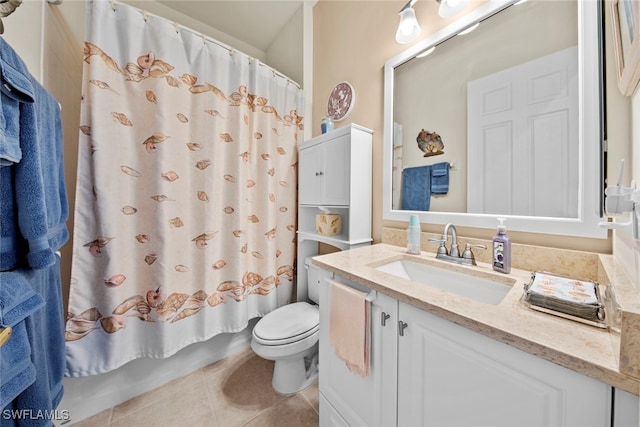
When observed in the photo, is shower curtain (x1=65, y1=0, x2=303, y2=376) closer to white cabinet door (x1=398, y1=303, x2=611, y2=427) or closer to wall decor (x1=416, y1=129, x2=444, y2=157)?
wall decor (x1=416, y1=129, x2=444, y2=157)

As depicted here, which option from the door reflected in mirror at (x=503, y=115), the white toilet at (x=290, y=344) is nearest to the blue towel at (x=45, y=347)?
the white toilet at (x=290, y=344)

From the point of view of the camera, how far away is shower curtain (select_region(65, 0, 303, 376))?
1080mm

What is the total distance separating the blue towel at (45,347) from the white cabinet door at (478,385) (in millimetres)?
1176

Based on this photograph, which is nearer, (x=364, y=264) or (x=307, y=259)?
(x=364, y=264)

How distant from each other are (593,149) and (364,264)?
0.88 m

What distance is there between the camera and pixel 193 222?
1348mm

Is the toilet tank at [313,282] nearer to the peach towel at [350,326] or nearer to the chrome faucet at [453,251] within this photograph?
the peach towel at [350,326]

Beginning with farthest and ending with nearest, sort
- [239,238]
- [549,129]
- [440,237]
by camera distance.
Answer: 1. [239,238]
2. [440,237]
3. [549,129]

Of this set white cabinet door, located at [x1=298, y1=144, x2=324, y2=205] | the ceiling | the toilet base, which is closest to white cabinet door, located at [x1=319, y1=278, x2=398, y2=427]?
the toilet base

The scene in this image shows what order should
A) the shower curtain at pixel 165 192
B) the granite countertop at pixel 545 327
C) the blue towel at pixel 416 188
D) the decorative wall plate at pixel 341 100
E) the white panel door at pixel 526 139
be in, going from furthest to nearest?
the decorative wall plate at pixel 341 100 → the blue towel at pixel 416 188 → the shower curtain at pixel 165 192 → the white panel door at pixel 526 139 → the granite countertop at pixel 545 327

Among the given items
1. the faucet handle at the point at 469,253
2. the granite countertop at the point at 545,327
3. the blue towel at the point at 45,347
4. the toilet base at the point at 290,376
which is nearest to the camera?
the granite countertop at the point at 545,327

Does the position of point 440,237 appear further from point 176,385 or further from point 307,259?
→ point 176,385

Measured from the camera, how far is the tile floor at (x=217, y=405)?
1.14m

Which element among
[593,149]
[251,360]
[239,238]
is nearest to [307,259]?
[239,238]
